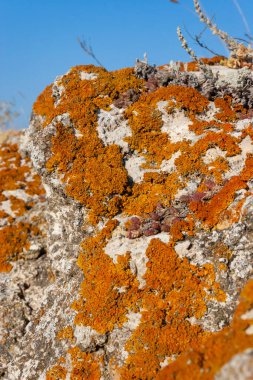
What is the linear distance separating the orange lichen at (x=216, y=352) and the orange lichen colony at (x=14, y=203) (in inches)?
240

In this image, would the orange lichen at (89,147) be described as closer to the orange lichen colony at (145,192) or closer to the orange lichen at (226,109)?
the orange lichen colony at (145,192)

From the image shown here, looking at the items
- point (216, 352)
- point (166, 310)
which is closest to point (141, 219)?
point (166, 310)

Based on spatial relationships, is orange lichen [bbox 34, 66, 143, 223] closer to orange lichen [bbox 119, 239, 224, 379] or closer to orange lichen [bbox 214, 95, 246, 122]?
orange lichen [bbox 119, 239, 224, 379]

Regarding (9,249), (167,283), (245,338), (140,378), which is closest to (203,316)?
(167,283)

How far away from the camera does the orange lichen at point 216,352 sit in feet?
12.3

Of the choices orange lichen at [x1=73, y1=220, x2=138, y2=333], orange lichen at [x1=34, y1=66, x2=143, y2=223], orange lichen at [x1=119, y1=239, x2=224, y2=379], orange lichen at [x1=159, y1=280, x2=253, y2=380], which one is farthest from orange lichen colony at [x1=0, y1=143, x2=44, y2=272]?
orange lichen at [x1=159, y1=280, x2=253, y2=380]

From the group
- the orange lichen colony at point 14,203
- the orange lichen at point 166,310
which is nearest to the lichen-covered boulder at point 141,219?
the orange lichen at point 166,310

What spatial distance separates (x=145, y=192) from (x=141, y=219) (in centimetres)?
62

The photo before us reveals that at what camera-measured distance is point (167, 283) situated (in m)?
6.43

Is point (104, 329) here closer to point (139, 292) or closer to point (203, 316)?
point (139, 292)

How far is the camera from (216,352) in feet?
12.8

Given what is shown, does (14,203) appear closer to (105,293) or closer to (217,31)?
(105,293)

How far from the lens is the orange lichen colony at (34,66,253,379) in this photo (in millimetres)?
6145

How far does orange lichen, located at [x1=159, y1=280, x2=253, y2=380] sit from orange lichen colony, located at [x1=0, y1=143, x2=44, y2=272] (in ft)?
20.0
